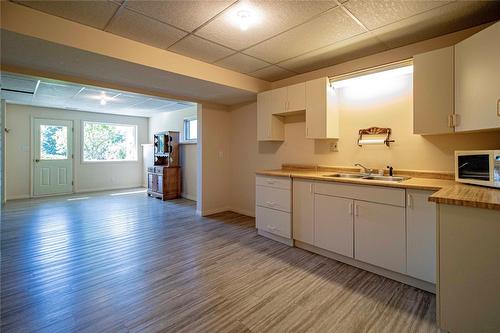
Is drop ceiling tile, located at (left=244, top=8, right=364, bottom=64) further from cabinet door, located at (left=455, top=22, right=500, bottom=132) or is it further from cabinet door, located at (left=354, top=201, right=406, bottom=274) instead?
cabinet door, located at (left=354, top=201, right=406, bottom=274)

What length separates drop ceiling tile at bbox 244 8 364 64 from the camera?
2.21 metres

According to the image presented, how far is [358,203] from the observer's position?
2.45m

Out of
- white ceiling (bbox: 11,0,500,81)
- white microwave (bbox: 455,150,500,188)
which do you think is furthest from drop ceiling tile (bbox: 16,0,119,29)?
white microwave (bbox: 455,150,500,188)

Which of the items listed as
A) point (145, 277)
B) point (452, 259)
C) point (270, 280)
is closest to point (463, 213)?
point (452, 259)

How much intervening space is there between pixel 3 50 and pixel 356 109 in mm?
3869

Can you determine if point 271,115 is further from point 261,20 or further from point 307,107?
point 261,20

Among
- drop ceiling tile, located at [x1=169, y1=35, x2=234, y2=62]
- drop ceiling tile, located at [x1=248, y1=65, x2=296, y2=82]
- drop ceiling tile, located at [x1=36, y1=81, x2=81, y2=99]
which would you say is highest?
drop ceiling tile, located at [x1=36, y1=81, x2=81, y2=99]

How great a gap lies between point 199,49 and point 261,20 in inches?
36.8

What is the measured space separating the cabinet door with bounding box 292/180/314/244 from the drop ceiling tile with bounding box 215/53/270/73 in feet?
5.51

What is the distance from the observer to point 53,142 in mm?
6727

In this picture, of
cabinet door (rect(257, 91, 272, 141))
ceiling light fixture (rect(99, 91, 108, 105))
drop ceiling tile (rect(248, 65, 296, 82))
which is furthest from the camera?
ceiling light fixture (rect(99, 91, 108, 105))

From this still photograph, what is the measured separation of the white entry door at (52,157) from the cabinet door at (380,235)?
7773 millimetres

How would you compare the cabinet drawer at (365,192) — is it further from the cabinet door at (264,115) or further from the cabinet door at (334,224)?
the cabinet door at (264,115)

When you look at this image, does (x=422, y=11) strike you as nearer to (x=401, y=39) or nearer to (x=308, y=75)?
(x=401, y=39)
